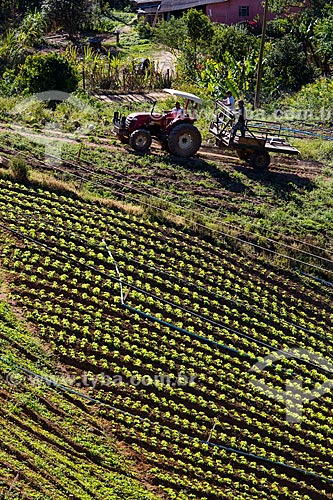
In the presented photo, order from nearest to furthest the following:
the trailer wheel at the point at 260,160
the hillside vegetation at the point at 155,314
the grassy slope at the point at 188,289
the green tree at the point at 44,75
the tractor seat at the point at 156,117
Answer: the hillside vegetation at the point at 155,314 → the grassy slope at the point at 188,289 → the tractor seat at the point at 156,117 → the trailer wheel at the point at 260,160 → the green tree at the point at 44,75

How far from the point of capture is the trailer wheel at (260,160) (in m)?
22.5

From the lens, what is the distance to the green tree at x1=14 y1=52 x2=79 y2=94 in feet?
87.2

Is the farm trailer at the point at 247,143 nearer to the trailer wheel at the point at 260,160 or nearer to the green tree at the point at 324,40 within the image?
the trailer wheel at the point at 260,160

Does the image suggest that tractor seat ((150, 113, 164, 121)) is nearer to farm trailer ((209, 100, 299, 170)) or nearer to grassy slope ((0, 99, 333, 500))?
grassy slope ((0, 99, 333, 500))

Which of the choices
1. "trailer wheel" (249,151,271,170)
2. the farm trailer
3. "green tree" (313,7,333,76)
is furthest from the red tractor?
"green tree" (313,7,333,76)

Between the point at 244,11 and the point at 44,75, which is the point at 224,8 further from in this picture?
the point at 44,75

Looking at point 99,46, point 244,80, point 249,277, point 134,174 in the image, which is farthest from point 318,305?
point 99,46

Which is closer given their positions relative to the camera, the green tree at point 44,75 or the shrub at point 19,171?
the shrub at point 19,171

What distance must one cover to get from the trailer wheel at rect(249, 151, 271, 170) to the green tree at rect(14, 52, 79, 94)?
852 centimetres

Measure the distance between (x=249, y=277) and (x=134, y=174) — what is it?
4.79m

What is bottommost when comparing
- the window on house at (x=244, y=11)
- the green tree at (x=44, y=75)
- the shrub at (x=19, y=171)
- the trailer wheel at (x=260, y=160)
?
the shrub at (x=19, y=171)

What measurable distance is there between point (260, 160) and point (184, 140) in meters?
2.55

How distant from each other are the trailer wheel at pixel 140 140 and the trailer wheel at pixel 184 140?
67 centimetres

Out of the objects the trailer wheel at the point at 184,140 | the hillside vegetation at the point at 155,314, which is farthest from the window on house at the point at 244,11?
the trailer wheel at the point at 184,140
